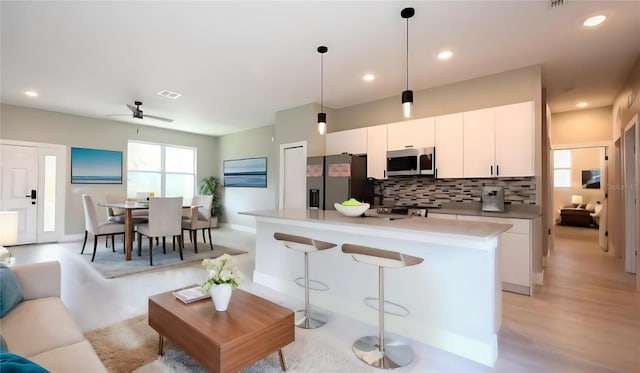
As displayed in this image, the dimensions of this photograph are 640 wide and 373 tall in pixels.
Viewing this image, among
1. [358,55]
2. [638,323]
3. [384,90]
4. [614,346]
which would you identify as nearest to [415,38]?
[358,55]

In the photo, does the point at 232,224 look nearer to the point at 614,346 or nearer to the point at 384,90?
the point at 384,90

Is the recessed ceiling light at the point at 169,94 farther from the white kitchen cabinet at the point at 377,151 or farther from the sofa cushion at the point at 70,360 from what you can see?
the sofa cushion at the point at 70,360

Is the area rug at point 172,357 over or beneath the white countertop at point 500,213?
beneath

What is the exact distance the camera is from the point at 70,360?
1.30m

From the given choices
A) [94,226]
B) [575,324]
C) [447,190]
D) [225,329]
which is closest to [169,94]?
[94,226]

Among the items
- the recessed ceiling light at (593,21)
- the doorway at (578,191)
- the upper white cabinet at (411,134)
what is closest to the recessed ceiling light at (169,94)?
the upper white cabinet at (411,134)

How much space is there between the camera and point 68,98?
4.97 metres

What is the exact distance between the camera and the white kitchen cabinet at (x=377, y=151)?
178 inches

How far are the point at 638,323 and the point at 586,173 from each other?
27.0 ft

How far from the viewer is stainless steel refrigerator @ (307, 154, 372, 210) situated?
4.45 metres

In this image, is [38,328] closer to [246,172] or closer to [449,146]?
[449,146]

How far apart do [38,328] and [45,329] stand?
0.12 ft

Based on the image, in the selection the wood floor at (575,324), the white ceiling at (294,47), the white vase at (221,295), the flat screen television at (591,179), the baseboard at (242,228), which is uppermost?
the white ceiling at (294,47)

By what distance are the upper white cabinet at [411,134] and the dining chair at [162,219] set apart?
344 cm
